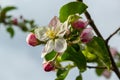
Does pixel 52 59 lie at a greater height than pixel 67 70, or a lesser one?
greater

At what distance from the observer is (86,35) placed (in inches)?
97.1

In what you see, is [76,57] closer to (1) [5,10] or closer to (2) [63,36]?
(2) [63,36]

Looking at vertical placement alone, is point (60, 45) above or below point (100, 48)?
above

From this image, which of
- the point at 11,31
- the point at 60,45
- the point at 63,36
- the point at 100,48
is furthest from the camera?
the point at 11,31

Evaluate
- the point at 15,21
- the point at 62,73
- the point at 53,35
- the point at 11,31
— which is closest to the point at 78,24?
the point at 53,35

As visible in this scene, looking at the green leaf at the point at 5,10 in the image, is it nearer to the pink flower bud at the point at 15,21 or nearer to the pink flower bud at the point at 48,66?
the pink flower bud at the point at 15,21

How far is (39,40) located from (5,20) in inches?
186

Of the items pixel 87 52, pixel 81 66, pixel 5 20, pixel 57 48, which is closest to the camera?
pixel 57 48

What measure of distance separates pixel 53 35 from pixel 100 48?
279 mm

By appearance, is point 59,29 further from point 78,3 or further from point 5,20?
point 5,20

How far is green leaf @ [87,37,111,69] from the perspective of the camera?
2637 mm

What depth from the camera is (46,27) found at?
269 cm

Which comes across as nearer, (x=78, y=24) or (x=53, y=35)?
(x=78, y=24)

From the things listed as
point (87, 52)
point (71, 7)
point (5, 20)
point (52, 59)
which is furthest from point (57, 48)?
point (5, 20)
